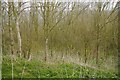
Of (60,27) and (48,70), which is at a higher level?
(60,27)

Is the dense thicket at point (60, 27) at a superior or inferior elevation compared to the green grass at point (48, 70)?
superior

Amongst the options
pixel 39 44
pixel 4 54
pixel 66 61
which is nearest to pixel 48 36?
pixel 39 44

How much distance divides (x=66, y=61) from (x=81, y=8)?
55 cm

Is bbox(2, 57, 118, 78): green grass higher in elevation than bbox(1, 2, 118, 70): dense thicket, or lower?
lower

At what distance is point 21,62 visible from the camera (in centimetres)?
270

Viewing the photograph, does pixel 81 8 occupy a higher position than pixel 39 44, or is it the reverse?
pixel 81 8

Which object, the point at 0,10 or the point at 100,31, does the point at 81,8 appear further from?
the point at 0,10

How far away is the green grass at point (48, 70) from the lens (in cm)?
266

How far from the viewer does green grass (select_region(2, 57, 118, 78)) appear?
266 centimetres

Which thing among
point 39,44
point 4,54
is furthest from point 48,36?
point 4,54

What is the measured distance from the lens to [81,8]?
2650 millimetres

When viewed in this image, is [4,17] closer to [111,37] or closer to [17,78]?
[17,78]

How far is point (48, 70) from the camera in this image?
2678 mm

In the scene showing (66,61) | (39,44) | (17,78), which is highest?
(39,44)
